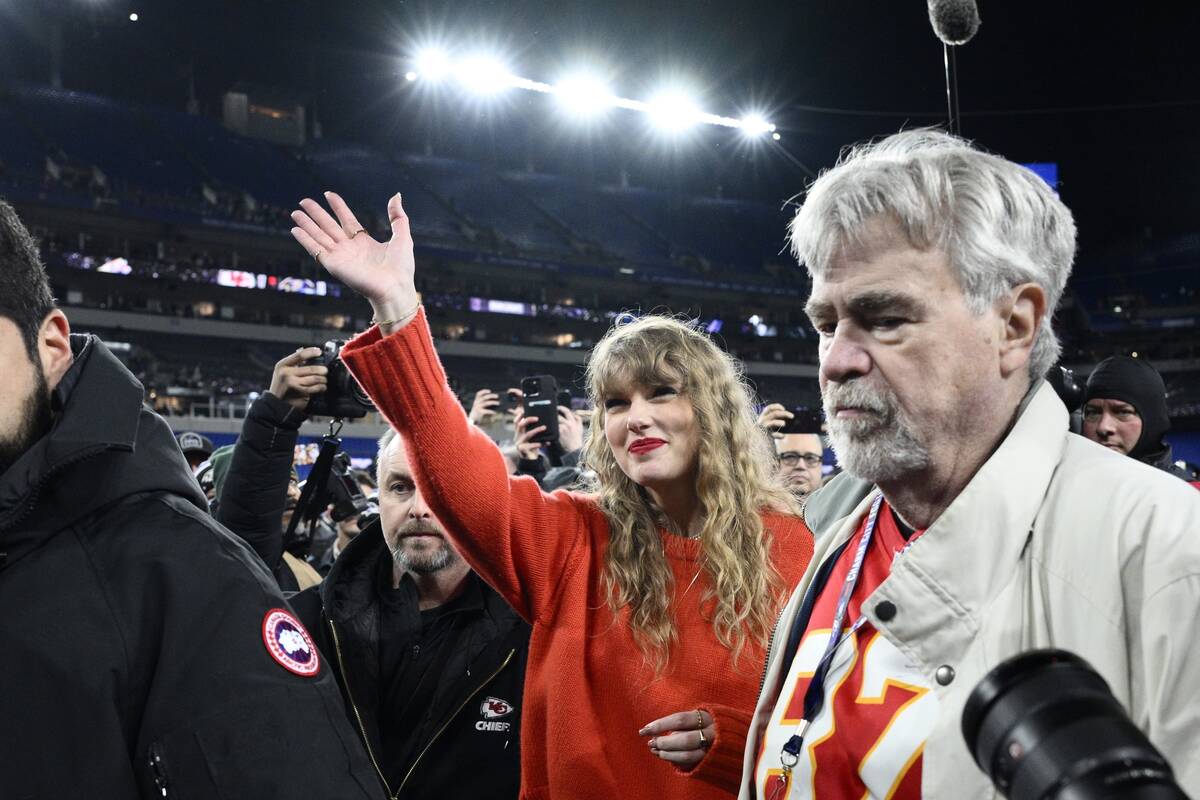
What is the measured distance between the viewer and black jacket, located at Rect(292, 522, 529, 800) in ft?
7.11

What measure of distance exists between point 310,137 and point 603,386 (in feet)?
103

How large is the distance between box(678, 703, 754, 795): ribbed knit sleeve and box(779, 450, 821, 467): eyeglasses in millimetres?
2869

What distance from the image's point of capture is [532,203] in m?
32.0

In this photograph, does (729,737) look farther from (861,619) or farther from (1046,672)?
(1046,672)

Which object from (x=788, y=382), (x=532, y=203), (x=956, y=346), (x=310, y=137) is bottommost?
(x=956, y=346)

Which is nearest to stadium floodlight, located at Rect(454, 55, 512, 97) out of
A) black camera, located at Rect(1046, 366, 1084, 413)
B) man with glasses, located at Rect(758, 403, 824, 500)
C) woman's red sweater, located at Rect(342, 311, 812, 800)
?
man with glasses, located at Rect(758, 403, 824, 500)

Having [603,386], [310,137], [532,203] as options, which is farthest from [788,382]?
[603,386]

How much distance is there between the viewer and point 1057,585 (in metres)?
0.98

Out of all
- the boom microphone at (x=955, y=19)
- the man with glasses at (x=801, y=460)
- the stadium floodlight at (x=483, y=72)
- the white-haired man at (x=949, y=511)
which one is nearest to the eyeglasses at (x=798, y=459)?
the man with glasses at (x=801, y=460)

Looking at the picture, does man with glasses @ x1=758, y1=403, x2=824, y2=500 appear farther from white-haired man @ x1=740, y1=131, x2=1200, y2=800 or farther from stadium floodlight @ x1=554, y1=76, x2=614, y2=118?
stadium floodlight @ x1=554, y1=76, x2=614, y2=118

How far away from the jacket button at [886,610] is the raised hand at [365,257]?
0.97 meters

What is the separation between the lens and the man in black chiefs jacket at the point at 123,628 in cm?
101

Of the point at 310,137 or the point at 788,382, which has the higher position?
the point at 310,137

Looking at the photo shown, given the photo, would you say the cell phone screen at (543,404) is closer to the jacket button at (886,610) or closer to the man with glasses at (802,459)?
the man with glasses at (802,459)
